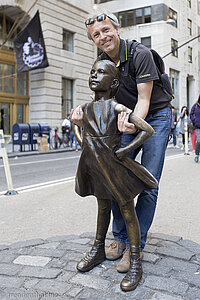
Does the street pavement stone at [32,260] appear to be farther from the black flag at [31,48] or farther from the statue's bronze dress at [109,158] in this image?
the black flag at [31,48]

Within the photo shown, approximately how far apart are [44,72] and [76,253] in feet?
64.6

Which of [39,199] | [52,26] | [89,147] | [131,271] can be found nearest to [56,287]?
[131,271]

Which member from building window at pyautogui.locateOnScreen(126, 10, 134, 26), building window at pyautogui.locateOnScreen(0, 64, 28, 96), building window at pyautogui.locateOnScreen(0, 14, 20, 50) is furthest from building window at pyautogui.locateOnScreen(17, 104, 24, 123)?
building window at pyautogui.locateOnScreen(126, 10, 134, 26)

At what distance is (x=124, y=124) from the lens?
86.3 inches

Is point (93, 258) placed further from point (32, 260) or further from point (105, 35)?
point (105, 35)

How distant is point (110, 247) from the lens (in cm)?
285

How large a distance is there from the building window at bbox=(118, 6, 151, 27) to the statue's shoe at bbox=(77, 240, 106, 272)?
1264 inches

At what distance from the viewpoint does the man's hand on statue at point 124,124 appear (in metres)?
2.19

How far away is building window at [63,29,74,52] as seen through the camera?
23.4m

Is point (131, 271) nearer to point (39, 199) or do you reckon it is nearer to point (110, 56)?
point (110, 56)

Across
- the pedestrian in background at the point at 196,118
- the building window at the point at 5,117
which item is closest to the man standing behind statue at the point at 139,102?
the pedestrian in background at the point at 196,118

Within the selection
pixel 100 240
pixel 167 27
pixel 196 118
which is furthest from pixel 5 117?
pixel 100 240

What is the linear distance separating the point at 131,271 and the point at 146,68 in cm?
151

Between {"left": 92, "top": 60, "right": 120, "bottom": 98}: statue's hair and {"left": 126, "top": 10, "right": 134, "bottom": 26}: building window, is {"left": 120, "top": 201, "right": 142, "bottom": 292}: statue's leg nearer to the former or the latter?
{"left": 92, "top": 60, "right": 120, "bottom": 98}: statue's hair
